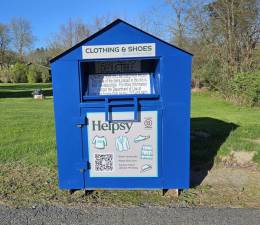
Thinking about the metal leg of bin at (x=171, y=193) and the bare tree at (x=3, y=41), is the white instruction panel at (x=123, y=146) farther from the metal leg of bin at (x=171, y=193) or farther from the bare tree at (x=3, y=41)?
the bare tree at (x=3, y=41)

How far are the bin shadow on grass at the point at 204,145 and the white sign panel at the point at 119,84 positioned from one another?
62.0 inches

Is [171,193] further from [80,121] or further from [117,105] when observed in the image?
[80,121]

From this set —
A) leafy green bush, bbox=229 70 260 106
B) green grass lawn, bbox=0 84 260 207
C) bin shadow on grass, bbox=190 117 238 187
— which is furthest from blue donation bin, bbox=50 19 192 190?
leafy green bush, bbox=229 70 260 106

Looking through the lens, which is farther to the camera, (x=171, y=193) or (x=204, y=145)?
(x=204, y=145)

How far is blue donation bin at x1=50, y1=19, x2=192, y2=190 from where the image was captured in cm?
402

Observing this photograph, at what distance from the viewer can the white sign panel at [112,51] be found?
13.2ft

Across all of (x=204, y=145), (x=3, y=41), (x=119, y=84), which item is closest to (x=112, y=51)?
(x=119, y=84)

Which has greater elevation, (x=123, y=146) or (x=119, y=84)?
(x=119, y=84)

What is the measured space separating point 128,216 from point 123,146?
2.98 ft

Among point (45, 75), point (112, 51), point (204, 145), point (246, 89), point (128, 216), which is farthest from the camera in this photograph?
point (45, 75)

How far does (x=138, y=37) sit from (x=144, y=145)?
134cm

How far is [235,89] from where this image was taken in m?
17.3

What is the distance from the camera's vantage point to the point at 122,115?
4145 millimetres

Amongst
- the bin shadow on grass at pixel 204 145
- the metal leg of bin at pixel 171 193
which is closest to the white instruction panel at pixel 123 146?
the metal leg of bin at pixel 171 193
